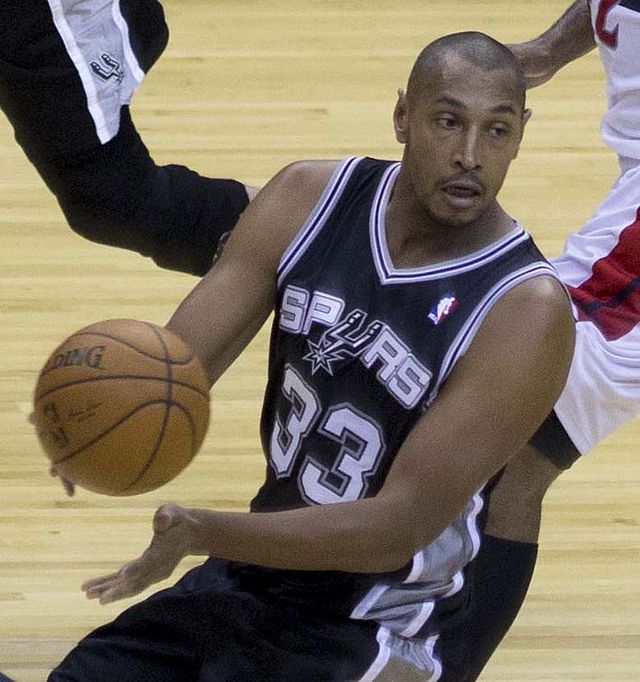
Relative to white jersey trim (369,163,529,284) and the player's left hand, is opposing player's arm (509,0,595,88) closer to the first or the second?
white jersey trim (369,163,529,284)

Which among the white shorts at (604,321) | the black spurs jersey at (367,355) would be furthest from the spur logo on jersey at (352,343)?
the white shorts at (604,321)

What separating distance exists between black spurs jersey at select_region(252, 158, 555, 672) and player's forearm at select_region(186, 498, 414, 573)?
0.60ft

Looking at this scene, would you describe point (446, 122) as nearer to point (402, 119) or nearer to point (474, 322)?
point (402, 119)

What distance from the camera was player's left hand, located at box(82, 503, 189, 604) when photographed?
2486 millimetres

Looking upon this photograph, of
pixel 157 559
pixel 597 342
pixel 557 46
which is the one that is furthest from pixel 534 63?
pixel 157 559

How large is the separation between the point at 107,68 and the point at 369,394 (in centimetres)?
149

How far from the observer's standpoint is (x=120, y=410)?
257cm

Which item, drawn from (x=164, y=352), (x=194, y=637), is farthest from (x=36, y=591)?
(x=164, y=352)

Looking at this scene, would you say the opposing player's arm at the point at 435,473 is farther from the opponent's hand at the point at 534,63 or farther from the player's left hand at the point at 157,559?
the opponent's hand at the point at 534,63

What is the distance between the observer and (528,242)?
2.76 metres

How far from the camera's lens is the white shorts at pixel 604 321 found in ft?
11.3

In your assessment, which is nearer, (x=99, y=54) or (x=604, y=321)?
(x=604, y=321)

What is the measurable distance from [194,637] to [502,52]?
1.02 m

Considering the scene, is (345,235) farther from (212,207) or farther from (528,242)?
(212,207)
